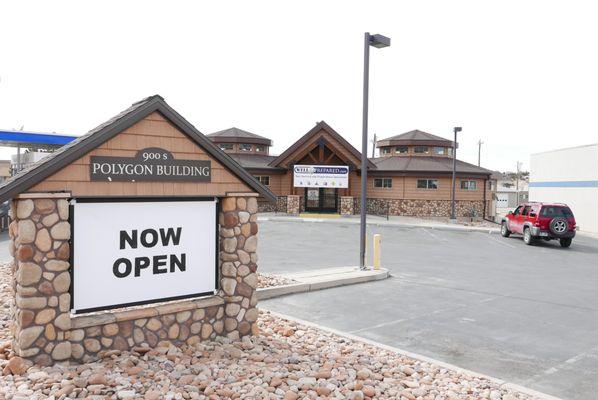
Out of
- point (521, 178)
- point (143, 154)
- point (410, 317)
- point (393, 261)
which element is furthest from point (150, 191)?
point (521, 178)

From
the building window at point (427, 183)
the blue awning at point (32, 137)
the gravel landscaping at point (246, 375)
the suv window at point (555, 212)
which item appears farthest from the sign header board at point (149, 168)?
the building window at point (427, 183)

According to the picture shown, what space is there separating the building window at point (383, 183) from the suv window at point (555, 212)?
16806mm

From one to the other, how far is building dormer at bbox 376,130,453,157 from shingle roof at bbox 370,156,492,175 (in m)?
0.60

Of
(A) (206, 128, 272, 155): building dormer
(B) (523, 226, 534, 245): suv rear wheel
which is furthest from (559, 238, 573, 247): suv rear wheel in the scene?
(A) (206, 128, 272, 155): building dormer

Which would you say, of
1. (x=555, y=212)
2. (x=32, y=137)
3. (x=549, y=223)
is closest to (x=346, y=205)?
(x=555, y=212)

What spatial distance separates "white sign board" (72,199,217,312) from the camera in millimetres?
6199

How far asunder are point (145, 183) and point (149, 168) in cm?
22

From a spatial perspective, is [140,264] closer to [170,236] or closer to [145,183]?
[170,236]

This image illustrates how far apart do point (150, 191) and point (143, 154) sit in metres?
0.52

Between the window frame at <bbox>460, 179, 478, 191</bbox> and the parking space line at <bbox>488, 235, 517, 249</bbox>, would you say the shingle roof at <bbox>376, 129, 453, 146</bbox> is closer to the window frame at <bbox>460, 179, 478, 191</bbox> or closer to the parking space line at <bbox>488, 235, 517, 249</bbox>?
the window frame at <bbox>460, 179, 478, 191</bbox>

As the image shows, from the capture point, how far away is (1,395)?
4.91 metres

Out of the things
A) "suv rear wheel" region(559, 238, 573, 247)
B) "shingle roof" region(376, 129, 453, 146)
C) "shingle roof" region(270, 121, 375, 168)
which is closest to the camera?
"suv rear wheel" region(559, 238, 573, 247)

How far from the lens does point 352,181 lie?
3844 centimetres

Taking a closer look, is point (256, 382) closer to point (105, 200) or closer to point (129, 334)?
point (129, 334)
